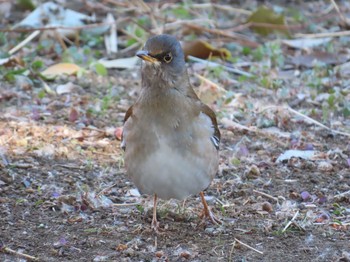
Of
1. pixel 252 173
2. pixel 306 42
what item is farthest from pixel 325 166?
pixel 306 42

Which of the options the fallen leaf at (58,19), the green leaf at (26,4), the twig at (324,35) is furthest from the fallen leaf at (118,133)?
the green leaf at (26,4)

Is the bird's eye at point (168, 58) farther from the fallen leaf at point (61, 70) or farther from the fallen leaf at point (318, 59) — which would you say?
the fallen leaf at point (318, 59)

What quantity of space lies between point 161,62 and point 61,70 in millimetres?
3316

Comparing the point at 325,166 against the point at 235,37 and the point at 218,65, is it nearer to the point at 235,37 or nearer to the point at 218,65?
the point at 218,65

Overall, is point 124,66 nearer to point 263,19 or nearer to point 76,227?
point 263,19

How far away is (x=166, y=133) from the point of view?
4914 millimetres

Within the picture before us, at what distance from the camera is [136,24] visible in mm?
9000

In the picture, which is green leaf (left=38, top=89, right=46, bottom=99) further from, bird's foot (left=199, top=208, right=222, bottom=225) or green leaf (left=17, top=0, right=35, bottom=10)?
green leaf (left=17, top=0, right=35, bottom=10)

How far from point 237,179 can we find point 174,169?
1.32 meters

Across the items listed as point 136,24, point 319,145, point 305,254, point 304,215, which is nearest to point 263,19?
point 136,24

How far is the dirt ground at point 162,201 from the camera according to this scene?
195 inches

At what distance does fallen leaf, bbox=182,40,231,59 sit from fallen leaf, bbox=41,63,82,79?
1208 mm

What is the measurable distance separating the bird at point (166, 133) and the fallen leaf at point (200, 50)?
348cm

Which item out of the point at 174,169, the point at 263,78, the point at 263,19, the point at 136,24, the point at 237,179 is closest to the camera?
the point at 174,169
